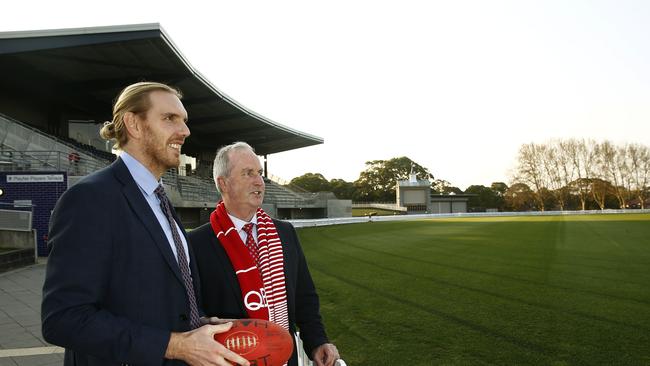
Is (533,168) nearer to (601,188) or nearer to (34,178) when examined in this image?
(601,188)

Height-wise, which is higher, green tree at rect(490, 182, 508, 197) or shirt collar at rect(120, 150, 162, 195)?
green tree at rect(490, 182, 508, 197)

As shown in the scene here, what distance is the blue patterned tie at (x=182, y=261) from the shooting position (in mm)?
1898

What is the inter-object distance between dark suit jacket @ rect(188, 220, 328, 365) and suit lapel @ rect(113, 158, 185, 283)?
881 mm

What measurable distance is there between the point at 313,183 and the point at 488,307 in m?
90.7

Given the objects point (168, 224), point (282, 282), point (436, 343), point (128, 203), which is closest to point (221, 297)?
point (282, 282)

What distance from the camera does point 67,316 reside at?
5.01 feet

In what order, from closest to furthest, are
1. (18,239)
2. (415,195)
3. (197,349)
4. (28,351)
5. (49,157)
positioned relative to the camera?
1. (197,349)
2. (28,351)
3. (18,239)
4. (49,157)
5. (415,195)

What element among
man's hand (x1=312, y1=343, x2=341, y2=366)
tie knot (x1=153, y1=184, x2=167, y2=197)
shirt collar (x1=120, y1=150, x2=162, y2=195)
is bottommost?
man's hand (x1=312, y1=343, x2=341, y2=366)

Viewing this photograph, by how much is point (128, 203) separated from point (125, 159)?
0.80ft

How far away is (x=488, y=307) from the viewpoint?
6340mm

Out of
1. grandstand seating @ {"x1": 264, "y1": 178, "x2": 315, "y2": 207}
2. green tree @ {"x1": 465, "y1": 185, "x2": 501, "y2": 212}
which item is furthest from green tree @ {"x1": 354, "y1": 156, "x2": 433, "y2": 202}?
grandstand seating @ {"x1": 264, "y1": 178, "x2": 315, "y2": 207}

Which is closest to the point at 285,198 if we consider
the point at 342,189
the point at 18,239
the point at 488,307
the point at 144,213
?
the point at 18,239

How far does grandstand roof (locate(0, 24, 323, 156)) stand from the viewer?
76.2 feet

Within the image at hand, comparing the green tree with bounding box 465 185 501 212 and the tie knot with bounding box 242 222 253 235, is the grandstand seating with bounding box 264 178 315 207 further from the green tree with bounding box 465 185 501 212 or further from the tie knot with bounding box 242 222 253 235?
the green tree with bounding box 465 185 501 212
